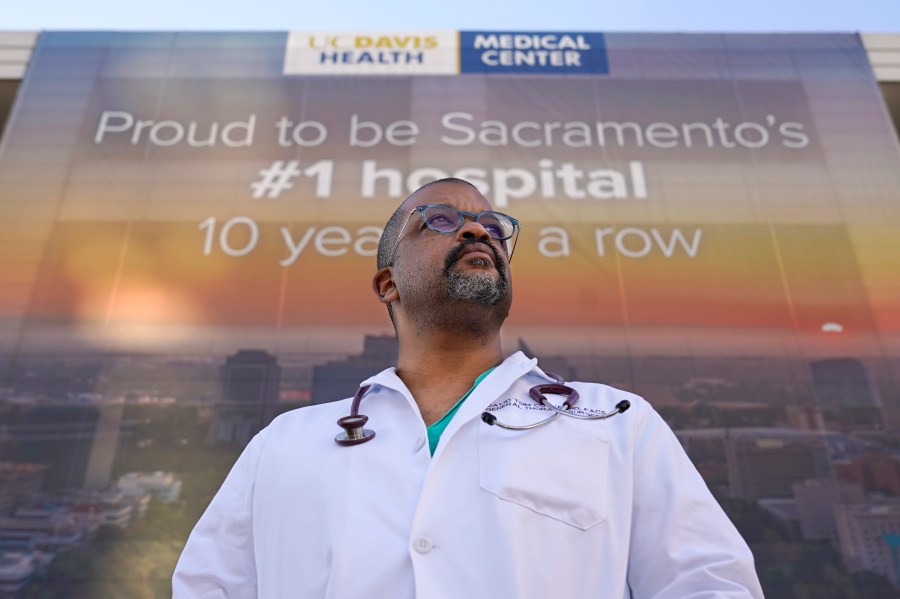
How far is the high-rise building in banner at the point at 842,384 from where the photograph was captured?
3.16 metres

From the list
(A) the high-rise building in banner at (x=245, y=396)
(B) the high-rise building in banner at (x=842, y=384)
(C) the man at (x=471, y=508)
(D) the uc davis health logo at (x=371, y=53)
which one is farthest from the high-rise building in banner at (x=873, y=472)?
(D) the uc davis health logo at (x=371, y=53)

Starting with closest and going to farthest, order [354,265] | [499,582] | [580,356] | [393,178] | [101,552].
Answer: [499,582], [101,552], [580,356], [354,265], [393,178]

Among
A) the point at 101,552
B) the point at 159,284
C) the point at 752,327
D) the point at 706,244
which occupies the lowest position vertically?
the point at 101,552

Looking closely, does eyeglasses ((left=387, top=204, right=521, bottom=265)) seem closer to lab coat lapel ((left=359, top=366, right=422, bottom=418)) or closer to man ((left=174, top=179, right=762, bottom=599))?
man ((left=174, top=179, right=762, bottom=599))

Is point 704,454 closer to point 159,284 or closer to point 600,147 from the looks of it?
point 600,147

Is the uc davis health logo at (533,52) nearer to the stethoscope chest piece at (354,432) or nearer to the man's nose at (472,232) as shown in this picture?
the man's nose at (472,232)

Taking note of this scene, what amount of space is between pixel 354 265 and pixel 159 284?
1259 millimetres

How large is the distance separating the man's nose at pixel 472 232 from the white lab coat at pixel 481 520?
1.18 ft

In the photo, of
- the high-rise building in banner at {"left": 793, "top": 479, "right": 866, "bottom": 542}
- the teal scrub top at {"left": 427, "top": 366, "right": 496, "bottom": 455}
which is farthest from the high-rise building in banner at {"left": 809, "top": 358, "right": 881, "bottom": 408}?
the teal scrub top at {"left": 427, "top": 366, "right": 496, "bottom": 455}

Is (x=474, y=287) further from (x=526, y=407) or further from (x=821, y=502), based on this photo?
(x=821, y=502)

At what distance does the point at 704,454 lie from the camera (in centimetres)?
301

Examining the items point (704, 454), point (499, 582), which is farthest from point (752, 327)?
point (499, 582)

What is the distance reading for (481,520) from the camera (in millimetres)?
831

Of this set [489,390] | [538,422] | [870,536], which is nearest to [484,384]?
[489,390]
